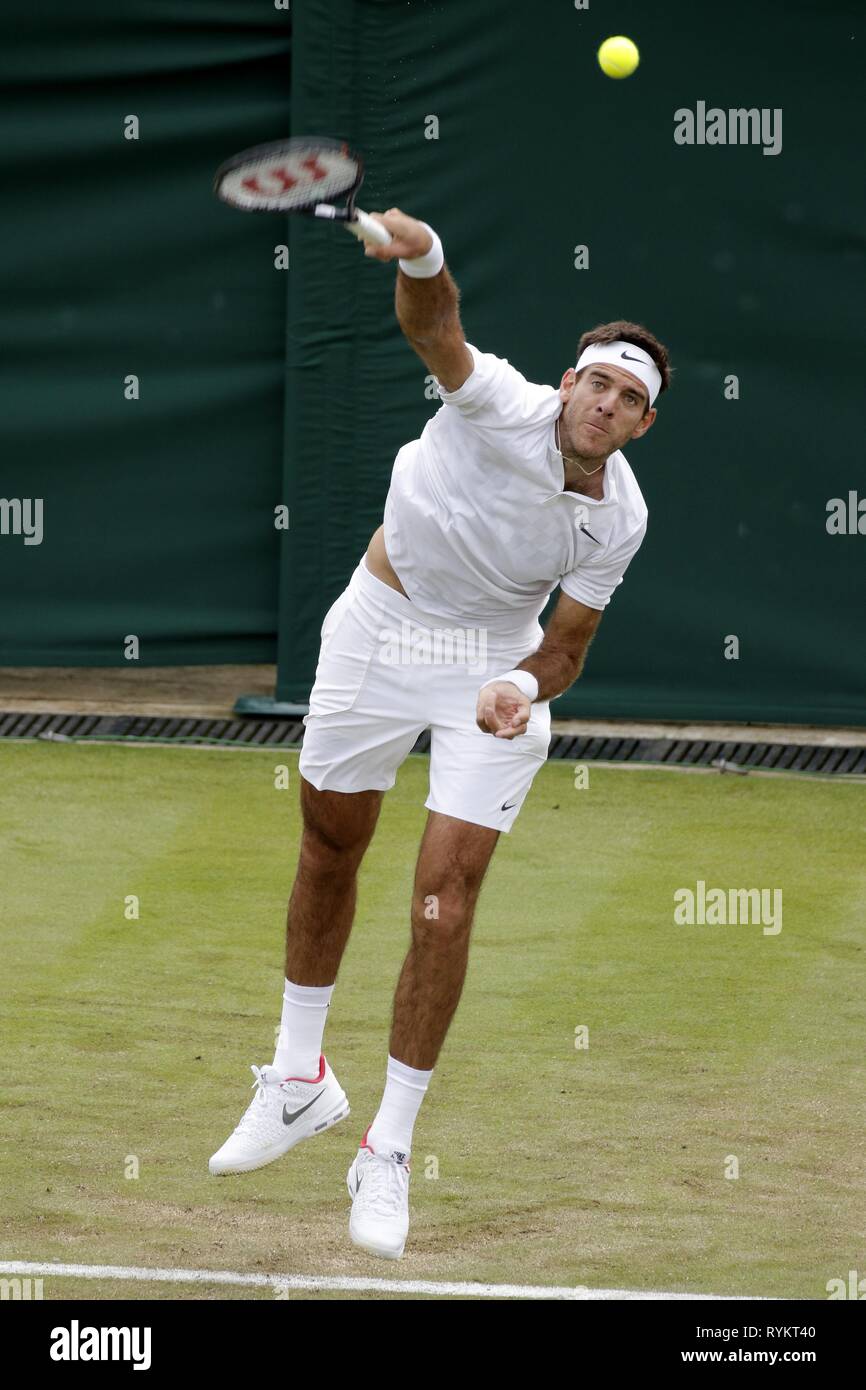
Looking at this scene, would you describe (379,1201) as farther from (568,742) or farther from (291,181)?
(568,742)

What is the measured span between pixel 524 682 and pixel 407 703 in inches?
15.7

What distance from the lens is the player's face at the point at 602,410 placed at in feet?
16.1

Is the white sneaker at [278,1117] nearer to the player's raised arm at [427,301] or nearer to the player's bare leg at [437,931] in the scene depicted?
the player's bare leg at [437,931]

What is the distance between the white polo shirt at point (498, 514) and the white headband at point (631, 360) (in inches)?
5.6

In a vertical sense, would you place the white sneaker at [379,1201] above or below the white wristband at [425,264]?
below

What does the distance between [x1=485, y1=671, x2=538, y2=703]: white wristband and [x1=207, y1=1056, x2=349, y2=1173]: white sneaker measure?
3.67 ft

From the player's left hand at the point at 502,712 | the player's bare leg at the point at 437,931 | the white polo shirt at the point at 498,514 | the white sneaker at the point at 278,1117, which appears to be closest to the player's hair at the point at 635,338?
the white polo shirt at the point at 498,514

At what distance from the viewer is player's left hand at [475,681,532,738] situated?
15.3ft

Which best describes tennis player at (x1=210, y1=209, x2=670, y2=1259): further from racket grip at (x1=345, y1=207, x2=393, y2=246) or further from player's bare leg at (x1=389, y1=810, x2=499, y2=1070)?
racket grip at (x1=345, y1=207, x2=393, y2=246)

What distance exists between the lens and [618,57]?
851 centimetres

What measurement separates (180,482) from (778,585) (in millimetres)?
2663

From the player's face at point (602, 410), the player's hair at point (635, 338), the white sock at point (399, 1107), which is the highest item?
the player's hair at point (635, 338)

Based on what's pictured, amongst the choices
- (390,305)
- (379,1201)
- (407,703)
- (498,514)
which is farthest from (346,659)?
(390,305)

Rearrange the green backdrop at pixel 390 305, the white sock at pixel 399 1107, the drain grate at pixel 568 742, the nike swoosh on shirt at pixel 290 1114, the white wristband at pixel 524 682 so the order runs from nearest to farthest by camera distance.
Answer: the white wristband at pixel 524 682
the white sock at pixel 399 1107
the nike swoosh on shirt at pixel 290 1114
the green backdrop at pixel 390 305
the drain grate at pixel 568 742
